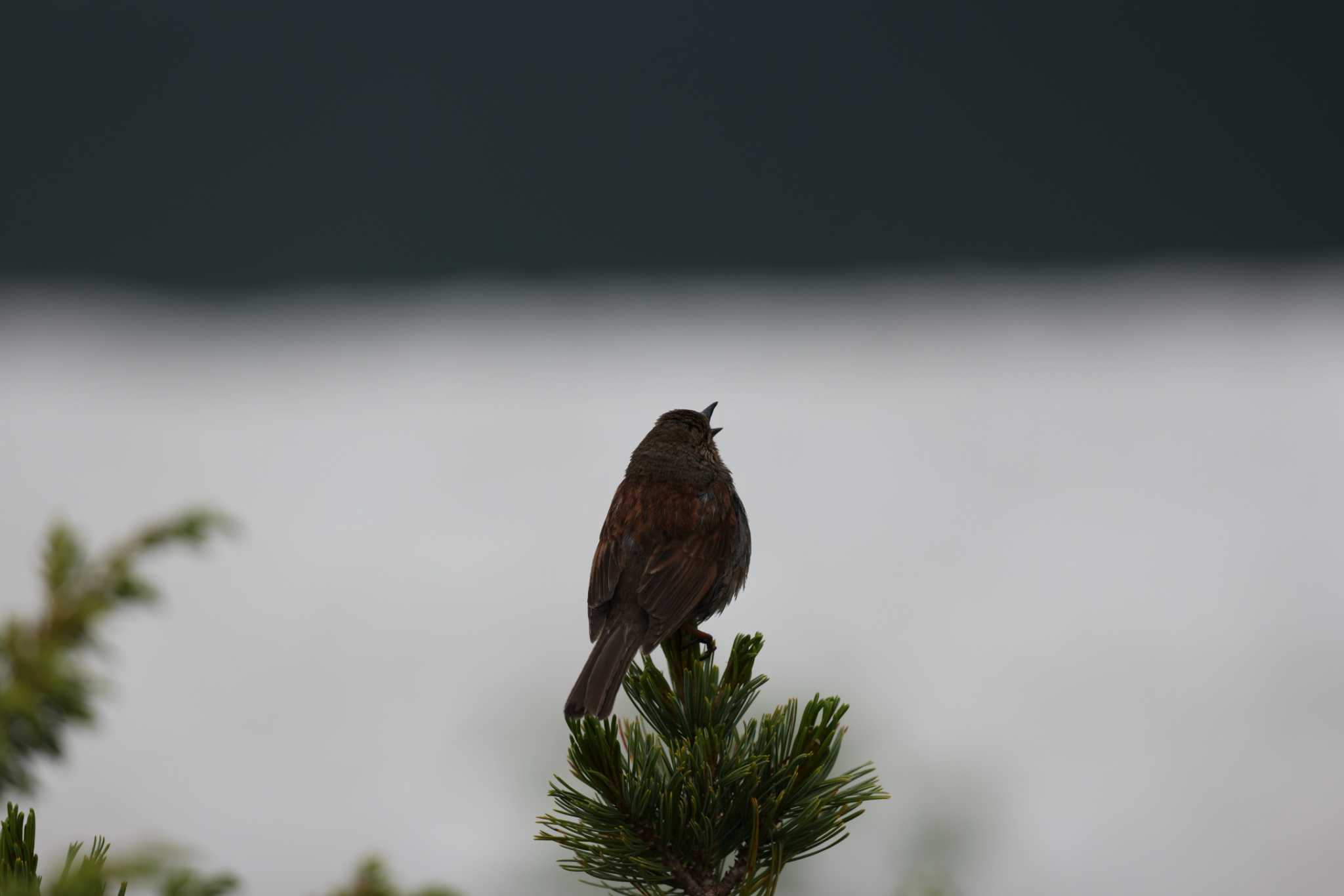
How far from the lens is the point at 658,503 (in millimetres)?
2150

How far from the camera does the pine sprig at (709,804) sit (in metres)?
1.26

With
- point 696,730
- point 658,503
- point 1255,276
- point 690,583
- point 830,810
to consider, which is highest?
point 1255,276

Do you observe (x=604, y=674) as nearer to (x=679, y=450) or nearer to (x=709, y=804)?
(x=709, y=804)

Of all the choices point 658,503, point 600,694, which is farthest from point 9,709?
point 658,503

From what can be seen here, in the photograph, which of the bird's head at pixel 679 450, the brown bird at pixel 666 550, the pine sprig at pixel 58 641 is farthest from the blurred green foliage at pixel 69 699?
the bird's head at pixel 679 450

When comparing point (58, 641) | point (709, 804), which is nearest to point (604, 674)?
point (709, 804)

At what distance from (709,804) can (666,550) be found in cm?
85

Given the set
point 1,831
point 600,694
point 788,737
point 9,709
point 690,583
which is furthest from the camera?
point 690,583

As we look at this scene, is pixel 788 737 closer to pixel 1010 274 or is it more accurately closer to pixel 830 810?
pixel 830 810

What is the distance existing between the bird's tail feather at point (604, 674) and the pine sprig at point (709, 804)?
17cm

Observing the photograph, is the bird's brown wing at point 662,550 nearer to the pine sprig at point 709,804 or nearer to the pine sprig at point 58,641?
the pine sprig at point 709,804

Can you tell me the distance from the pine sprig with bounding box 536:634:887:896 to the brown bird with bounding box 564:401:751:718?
15.5 inches

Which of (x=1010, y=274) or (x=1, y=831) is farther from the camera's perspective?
(x=1010, y=274)

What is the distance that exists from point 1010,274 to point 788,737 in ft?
17.6
